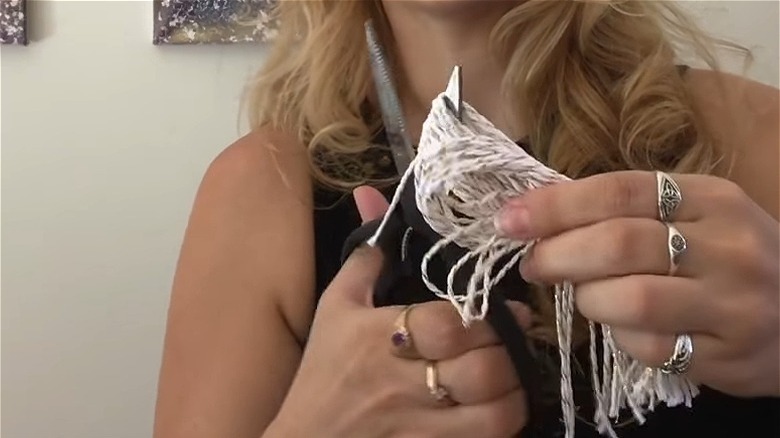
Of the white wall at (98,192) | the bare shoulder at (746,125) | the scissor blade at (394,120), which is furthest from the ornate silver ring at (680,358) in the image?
the white wall at (98,192)

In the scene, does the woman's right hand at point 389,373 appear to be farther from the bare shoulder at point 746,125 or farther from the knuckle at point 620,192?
the bare shoulder at point 746,125

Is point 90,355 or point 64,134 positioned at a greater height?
point 64,134

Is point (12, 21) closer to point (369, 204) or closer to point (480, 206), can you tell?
point (369, 204)

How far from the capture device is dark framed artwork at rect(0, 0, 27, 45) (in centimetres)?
88

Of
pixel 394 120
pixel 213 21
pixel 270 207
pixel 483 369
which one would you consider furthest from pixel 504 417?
pixel 213 21

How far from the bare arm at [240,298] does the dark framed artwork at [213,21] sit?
136 millimetres

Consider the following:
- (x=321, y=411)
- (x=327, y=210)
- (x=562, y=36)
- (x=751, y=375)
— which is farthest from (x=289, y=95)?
(x=751, y=375)

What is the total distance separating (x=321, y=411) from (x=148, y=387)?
1.37 ft

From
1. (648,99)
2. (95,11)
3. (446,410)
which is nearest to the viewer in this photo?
(446,410)

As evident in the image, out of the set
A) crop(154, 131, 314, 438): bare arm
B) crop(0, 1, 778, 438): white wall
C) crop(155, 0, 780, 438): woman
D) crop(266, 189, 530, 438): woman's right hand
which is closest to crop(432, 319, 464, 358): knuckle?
crop(266, 189, 530, 438): woman's right hand

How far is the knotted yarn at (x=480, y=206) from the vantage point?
0.46 m

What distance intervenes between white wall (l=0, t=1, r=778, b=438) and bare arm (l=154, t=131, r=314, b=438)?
0.37ft

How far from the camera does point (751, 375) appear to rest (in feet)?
1.80

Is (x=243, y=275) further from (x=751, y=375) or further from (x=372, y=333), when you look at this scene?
(x=751, y=375)
